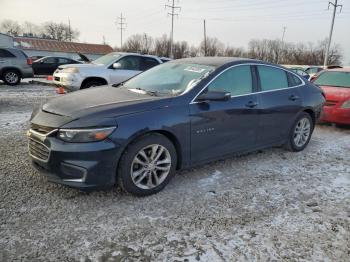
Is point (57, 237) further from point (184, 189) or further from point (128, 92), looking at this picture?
point (128, 92)

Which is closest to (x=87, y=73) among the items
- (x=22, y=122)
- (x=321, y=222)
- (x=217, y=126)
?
(x=22, y=122)

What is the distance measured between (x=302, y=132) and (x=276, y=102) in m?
1.09

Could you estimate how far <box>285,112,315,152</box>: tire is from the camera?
558 centimetres

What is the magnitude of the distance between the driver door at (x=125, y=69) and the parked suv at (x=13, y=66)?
6206mm

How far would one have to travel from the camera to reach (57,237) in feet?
9.58

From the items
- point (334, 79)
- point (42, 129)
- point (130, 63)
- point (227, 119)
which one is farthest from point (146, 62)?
point (42, 129)

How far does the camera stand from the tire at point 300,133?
18.3 ft

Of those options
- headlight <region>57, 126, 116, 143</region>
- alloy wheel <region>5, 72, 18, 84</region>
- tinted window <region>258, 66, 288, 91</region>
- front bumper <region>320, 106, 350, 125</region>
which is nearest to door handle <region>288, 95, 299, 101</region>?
tinted window <region>258, 66, 288, 91</region>

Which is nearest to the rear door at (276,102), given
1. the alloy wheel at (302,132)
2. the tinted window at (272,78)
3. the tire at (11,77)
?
the tinted window at (272,78)

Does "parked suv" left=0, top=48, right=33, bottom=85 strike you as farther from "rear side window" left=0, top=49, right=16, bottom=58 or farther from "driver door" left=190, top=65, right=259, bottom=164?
"driver door" left=190, top=65, right=259, bottom=164

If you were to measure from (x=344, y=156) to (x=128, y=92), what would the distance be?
150 inches

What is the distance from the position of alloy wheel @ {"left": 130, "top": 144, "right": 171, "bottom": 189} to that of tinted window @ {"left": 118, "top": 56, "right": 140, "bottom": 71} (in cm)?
712

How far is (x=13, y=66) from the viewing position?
1428 cm

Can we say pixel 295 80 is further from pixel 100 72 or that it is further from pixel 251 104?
pixel 100 72
